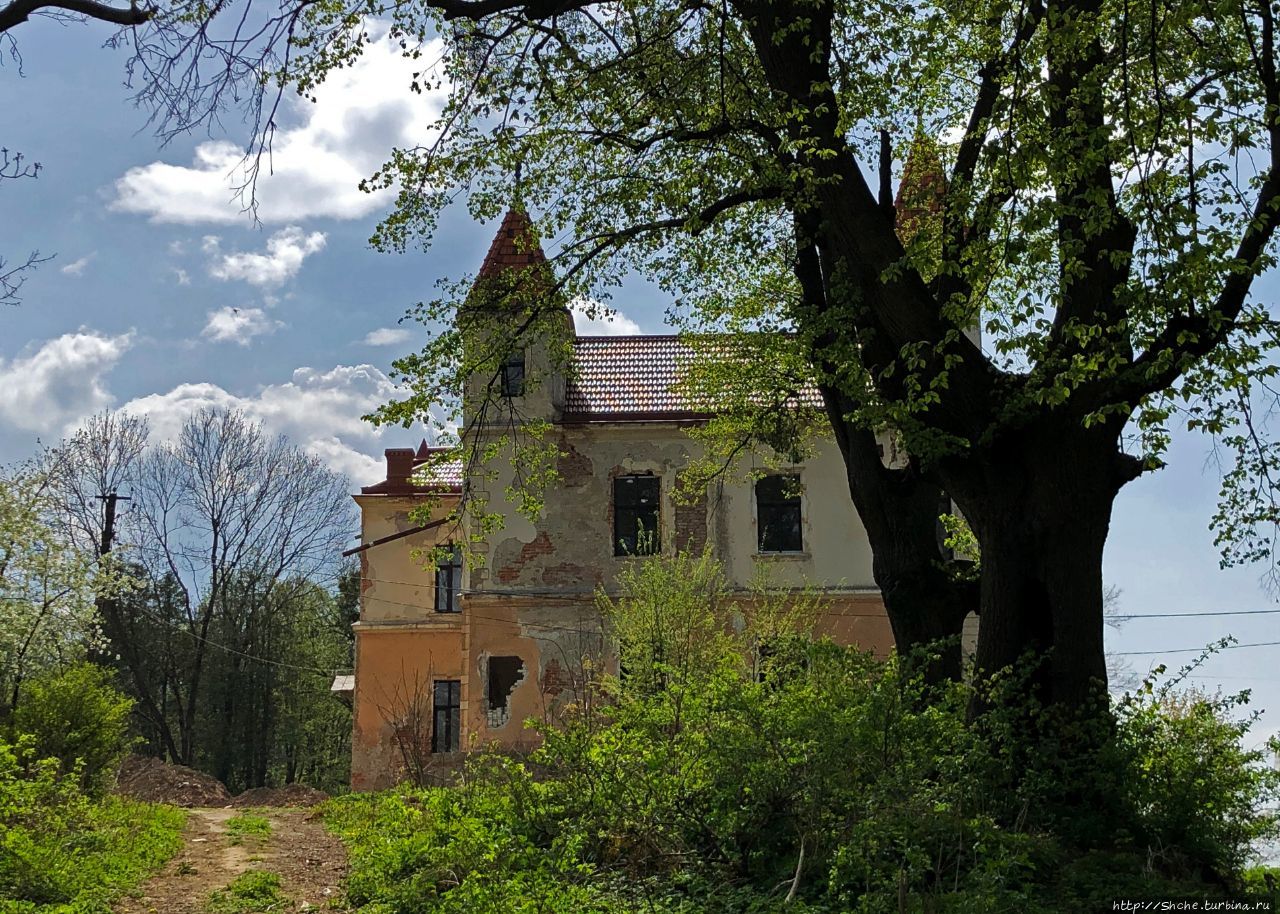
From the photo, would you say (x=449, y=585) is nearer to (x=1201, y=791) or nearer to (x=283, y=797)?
(x=283, y=797)

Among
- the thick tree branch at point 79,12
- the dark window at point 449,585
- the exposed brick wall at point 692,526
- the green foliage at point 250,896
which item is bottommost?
the green foliage at point 250,896

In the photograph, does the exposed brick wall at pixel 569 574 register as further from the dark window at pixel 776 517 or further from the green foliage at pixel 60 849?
the green foliage at pixel 60 849

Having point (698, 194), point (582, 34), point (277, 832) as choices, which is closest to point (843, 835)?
point (698, 194)

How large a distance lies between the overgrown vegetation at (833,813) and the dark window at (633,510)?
13.8 meters

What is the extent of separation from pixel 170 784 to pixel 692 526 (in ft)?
44.3

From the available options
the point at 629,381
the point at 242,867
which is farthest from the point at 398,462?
the point at 242,867

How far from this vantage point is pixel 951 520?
45.6ft

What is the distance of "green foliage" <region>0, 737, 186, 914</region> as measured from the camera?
8.66m

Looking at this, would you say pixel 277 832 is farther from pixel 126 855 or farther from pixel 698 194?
pixel 698 194

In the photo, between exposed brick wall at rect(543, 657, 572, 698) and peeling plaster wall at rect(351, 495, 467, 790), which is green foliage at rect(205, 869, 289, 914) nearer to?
exposed brick wall at rect(543, 657, 572, 698)

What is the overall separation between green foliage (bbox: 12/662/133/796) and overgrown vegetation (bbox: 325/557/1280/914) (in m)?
7.87

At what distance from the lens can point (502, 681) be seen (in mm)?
23516

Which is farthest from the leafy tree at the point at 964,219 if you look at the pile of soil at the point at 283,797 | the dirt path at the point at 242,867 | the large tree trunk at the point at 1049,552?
the pile of soil at the point at 283,797

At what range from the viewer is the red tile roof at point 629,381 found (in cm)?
2466
